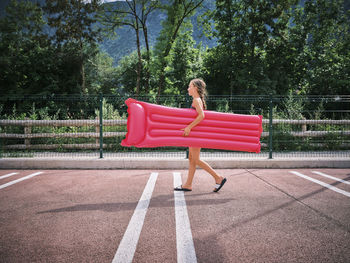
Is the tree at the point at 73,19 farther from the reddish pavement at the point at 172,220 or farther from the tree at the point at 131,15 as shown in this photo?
the reddish pavement at the point at 172,220

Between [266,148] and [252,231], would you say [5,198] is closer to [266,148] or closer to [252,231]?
[252,231]

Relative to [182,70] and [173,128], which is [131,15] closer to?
[182,70]

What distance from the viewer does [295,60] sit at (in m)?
26.1

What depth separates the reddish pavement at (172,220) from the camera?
104 inches

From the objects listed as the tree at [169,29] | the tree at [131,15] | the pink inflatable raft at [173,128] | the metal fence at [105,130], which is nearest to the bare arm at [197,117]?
the pink inflatable raft at [173,128]

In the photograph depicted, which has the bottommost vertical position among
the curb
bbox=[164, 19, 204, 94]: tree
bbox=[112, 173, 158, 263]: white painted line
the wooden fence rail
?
bbox=[112, 173, 158, 263]: white painted line

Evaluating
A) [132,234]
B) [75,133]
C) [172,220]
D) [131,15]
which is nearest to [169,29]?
[131,15]

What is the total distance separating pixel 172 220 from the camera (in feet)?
11.6

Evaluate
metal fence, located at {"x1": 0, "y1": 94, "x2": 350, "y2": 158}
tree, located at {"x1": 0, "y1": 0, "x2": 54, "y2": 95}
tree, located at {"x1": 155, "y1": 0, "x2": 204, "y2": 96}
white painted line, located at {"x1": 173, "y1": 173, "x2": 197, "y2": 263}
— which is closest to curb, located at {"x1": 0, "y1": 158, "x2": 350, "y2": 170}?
metal fence, located at {"x1": 0, "y1": 94, "x2": 350, "y2": 158}

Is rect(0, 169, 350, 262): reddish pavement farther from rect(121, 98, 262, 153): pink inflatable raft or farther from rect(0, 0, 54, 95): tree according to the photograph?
rect(0, 0, 54, 95): tree

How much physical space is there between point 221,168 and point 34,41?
93.4ft

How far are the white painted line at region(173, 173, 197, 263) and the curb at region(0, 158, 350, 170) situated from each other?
3042mm

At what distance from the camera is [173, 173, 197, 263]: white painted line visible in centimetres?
256

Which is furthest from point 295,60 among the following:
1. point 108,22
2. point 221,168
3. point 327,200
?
point 327,200
